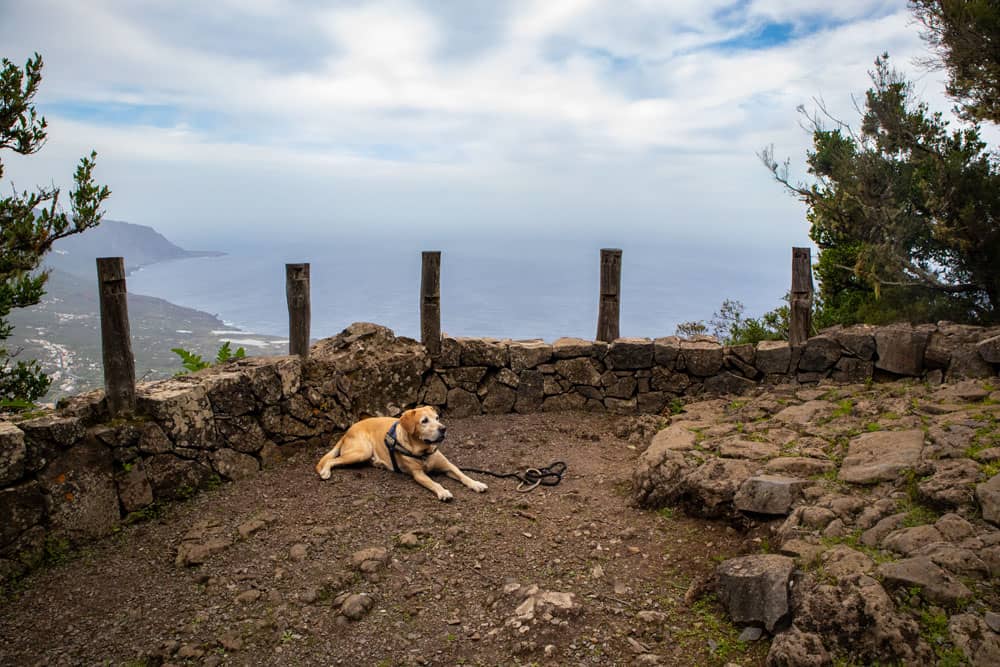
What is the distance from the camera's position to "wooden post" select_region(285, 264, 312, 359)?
8438 mm

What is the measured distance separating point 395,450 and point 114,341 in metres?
2.96

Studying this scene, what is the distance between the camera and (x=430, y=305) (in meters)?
9.65

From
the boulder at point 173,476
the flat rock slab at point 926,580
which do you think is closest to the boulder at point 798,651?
the flat rock slab at point 926,580

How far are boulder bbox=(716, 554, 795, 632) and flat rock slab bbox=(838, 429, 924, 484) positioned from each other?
4.55 ft

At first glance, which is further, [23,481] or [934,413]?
[934,413]

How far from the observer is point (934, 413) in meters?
6.80

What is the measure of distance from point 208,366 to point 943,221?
1201cm

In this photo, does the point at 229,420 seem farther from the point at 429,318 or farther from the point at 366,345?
the point at 429,318

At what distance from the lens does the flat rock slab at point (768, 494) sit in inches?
219

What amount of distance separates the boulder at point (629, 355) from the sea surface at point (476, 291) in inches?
1347

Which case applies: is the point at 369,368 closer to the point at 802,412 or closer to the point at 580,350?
the point at 580,350

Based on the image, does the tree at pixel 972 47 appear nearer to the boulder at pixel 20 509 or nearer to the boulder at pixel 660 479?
the boulder at pixel 660 479

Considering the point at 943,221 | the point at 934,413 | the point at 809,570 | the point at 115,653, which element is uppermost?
the point at 943,221

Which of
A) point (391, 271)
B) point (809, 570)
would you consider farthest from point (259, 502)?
point (391, 271)
